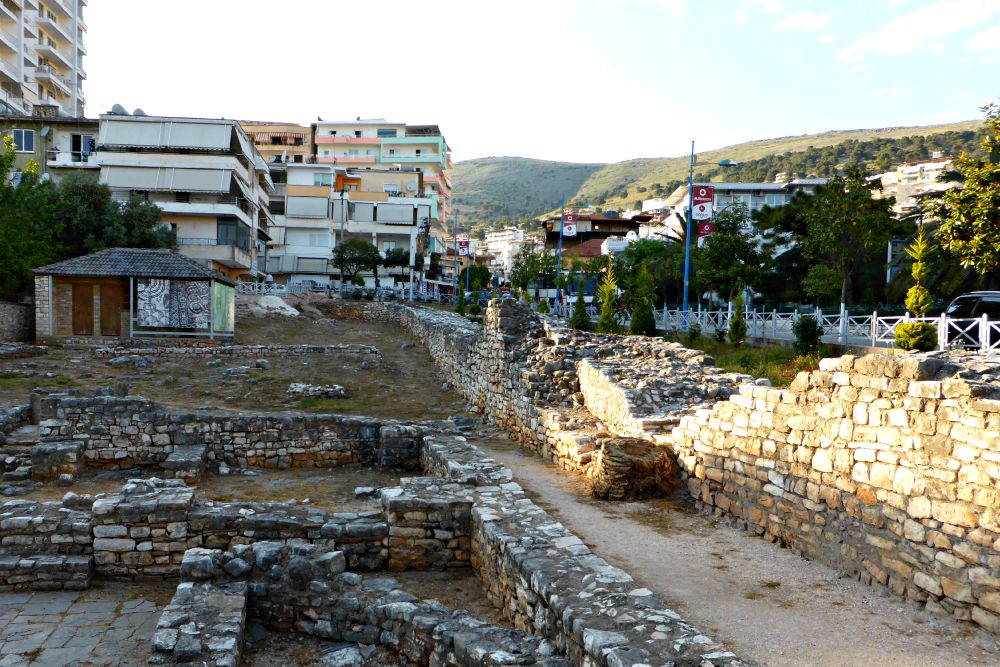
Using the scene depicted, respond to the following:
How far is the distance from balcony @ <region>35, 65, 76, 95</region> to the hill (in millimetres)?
69205

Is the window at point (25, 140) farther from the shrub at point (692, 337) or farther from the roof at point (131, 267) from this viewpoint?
the shrub at point (692, 337)

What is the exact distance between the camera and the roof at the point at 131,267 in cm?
2533

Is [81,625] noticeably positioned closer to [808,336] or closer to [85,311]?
[808,336]

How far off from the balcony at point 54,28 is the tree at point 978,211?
229 ft

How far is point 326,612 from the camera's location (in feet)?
21.8

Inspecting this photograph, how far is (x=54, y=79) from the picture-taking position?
2367 inches

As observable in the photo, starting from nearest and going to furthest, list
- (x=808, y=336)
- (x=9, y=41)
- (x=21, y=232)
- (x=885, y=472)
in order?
(x=885, y=472), (x=808, y=336), (x=21, y=232), (x=9, y=41)

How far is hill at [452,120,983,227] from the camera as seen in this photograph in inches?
4156

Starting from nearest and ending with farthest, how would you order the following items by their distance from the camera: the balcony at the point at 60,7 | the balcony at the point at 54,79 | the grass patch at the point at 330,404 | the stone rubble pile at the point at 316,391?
the grass patch at the point at 330,404 < the stone rubble pile at the point at 316,391 < the balcony at the point at 54,79 < the balcony at the point at 60,7

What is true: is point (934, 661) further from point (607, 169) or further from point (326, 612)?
point (607, 169)

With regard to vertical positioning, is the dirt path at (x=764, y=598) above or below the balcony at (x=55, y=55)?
below

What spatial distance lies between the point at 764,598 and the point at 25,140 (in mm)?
56810

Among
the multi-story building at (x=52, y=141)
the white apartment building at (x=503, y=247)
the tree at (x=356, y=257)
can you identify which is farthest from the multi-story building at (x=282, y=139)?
the multi-story building at (x=52, y=141)

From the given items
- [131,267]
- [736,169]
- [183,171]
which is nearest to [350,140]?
[183,171]
